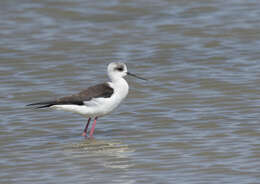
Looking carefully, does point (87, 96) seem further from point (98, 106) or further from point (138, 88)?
point (138, 88)

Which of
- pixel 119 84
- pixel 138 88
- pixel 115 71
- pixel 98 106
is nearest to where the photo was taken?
pixel 98 106

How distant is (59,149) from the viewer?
8.79 m

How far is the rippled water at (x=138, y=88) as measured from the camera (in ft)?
25.9

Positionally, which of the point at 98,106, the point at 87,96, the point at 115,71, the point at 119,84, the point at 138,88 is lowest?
the point at 138,88

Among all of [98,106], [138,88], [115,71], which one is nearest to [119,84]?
[115,71]

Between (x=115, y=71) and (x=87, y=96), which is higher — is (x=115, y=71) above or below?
above

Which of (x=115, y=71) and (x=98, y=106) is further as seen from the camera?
(x=115, y=71)

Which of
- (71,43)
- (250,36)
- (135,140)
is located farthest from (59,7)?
(135,140)

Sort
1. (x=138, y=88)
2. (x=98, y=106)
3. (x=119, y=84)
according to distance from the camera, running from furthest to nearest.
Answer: (x=138, y=88), (x=119, y=84), (x=98, y=106)

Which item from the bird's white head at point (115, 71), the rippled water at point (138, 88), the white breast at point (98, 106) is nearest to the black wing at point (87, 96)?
the white breast at point (98, 106)

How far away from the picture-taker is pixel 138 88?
11.8 metres

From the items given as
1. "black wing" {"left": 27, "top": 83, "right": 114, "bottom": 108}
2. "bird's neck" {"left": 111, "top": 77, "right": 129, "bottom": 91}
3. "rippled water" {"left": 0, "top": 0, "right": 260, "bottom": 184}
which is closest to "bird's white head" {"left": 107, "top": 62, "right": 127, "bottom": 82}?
"bird's neck" {"left": 111, "top": 77, "right": 129, "bottom": 91}

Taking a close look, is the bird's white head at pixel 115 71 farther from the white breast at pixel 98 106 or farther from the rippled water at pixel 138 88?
the rippled water at pixel 138 88

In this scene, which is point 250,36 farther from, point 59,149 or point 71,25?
point 59,149
